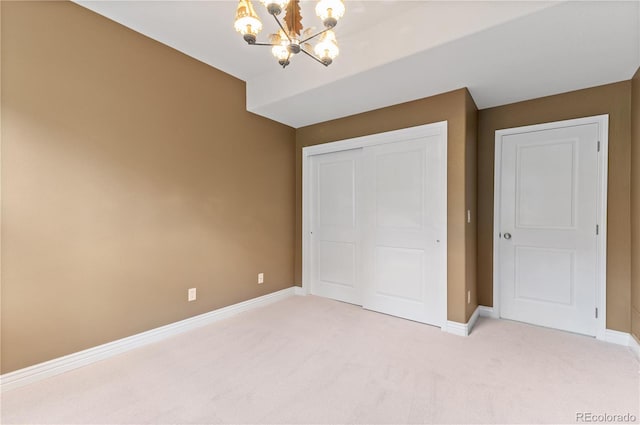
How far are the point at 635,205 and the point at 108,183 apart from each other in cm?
448

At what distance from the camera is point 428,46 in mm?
2004

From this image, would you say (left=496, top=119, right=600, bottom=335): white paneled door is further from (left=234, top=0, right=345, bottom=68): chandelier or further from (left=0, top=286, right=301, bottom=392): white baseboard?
(left=0, top=286, right=301, bottom=392): white baseboard

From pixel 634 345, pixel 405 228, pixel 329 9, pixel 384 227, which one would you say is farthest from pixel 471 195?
pixel 329 9

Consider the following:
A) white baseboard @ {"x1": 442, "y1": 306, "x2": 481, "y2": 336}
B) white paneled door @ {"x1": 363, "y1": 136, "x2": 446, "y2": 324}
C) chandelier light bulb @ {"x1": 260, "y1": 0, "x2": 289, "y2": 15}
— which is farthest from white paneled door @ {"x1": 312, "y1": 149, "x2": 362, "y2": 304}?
chandelier light bulb @ {"x1": 260, "y1": 0, "x2": 289, "y2": 15}

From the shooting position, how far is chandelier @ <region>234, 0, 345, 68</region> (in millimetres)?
1325

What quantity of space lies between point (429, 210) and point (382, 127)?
1112 millimetres

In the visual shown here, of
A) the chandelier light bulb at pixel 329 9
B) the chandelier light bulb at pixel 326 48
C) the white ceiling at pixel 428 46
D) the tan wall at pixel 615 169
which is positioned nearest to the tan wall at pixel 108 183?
the white ceiling at pixel 428 46

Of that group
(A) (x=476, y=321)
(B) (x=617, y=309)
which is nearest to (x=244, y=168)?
(A) (x=476, y=321)

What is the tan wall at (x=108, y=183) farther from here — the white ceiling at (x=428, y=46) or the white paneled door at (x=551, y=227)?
the white paneled door at (x=551, y=227)

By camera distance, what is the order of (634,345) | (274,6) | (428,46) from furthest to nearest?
(634,345) < (428,46) < (274,6)

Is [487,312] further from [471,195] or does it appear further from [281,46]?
[281,46]

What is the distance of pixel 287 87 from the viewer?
9.50 ft

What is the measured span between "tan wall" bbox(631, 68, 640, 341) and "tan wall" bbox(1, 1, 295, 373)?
3.71 meters

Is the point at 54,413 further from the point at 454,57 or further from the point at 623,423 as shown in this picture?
the point at 454,57
